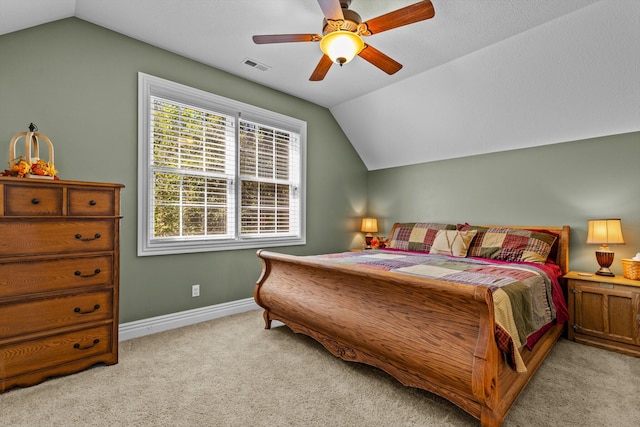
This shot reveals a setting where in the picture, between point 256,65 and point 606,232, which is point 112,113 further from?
point 606,232

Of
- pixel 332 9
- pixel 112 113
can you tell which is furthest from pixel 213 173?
pixel 332 9

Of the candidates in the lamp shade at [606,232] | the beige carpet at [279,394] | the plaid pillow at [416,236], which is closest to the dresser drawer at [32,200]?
the beige carpet at [279,394]

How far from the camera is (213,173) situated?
3252mm

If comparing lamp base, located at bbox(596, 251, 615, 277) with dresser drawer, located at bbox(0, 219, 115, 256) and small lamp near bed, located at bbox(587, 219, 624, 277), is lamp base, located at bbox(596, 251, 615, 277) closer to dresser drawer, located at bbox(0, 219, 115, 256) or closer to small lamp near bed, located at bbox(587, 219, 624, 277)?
small lamp near bed, located at bbox(587, 219, 624, 277)

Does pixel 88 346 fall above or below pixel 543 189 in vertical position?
below

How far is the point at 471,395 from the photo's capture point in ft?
4.81

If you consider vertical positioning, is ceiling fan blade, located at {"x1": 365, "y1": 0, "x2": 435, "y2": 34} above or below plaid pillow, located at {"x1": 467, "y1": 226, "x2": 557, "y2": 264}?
above

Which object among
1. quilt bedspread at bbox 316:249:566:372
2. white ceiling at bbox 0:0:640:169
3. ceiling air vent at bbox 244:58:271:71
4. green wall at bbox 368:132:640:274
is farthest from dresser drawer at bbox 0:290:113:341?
green wall at bbox 368:132:640:274

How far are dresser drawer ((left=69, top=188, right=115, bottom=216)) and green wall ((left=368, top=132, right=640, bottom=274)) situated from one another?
12.0 feet

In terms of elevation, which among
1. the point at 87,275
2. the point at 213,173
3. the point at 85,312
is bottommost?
the point at 85,312

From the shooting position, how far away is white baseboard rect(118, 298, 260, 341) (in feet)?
8.76

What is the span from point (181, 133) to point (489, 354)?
308 cm

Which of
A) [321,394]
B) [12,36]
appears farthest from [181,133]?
[321,394]

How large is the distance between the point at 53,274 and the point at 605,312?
4.17m
